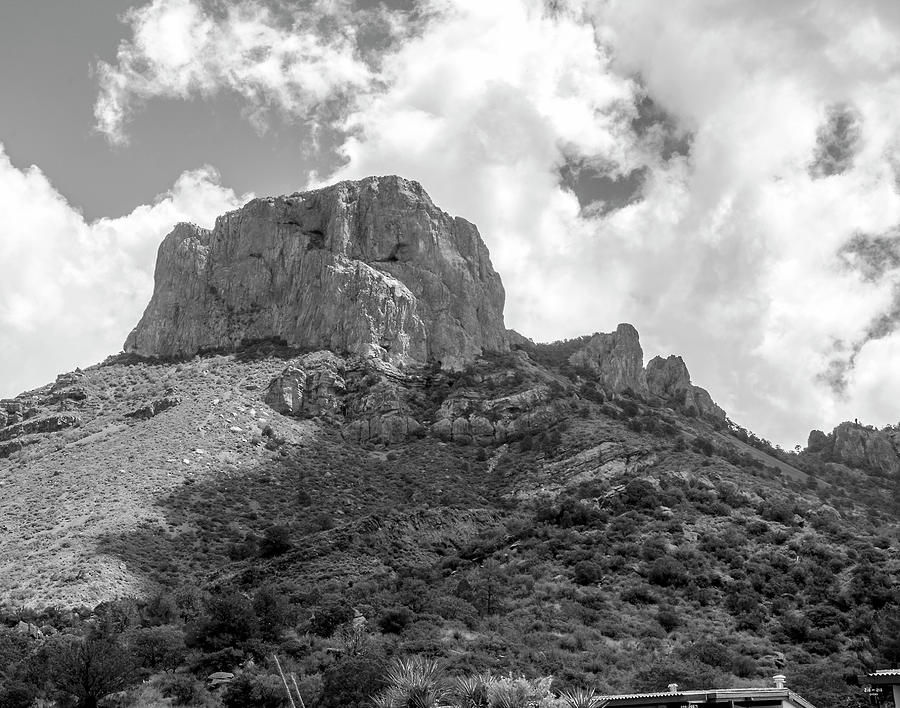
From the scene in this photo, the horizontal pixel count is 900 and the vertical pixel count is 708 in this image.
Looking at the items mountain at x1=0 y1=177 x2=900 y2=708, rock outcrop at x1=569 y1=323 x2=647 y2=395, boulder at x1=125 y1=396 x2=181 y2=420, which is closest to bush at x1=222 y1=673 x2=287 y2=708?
mountain at x1=0 y1=177 x2=900 y2=708

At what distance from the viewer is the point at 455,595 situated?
5278cm

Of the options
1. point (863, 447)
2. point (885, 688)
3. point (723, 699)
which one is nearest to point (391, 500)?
point (723, 699)

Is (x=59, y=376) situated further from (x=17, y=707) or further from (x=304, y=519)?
(x=17, y=707)

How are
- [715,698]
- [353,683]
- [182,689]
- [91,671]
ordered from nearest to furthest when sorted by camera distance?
1. [715,698]
2. [353,683]
3. [91,671]
4. [182,689]

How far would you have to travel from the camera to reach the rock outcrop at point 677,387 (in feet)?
441

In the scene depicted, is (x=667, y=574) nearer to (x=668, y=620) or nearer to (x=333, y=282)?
(x=668, y=620)

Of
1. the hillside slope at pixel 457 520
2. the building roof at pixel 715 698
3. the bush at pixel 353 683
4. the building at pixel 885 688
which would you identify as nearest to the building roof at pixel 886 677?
the building at pixel 885 688

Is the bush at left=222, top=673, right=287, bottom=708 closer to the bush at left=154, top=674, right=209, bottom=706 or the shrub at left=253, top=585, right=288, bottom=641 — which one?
the bush at left=154, top=674, right=209, bottom=706

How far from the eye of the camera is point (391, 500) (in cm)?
7581

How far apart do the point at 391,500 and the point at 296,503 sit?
307 inches

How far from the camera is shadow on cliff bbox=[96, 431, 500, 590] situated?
6200 centimetres

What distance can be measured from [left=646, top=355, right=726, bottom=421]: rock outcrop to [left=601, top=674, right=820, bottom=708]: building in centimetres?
10875

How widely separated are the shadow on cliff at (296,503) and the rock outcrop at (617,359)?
1658 inches

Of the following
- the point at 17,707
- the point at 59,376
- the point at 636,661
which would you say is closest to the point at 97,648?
the point at 17,707
